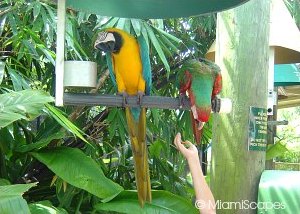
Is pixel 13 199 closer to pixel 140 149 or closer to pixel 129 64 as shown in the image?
pixel 140 149

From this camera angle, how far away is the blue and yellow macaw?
1.33m

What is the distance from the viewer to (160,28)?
1.93m

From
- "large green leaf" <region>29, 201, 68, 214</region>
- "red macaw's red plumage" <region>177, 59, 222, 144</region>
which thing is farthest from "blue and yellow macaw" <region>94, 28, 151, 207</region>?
"large green leaf" <region>29, 201, 68, 214</region>

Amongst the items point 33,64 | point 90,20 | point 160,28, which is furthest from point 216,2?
point 33,64

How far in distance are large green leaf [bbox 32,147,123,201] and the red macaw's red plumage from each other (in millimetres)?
546

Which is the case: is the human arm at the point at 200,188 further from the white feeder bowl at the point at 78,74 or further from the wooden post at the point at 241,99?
the white feeder bowl at the point at 78,74

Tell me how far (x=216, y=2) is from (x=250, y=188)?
0.59 m

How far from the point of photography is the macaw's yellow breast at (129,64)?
1.40m

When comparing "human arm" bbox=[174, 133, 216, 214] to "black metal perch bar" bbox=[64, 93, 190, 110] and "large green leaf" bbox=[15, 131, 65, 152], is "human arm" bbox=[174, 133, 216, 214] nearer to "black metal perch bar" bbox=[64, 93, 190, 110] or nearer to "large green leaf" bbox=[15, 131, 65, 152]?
"black metal perch bar" bbox=[64, 93, 190, 110]

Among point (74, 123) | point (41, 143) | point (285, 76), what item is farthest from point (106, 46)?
point (285, 76)

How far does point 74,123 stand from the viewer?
224cm

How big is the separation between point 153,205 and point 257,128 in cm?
56

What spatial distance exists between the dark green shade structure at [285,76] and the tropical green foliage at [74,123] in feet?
1.76

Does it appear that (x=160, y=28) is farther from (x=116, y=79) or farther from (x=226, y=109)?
(x=226, y=109)
